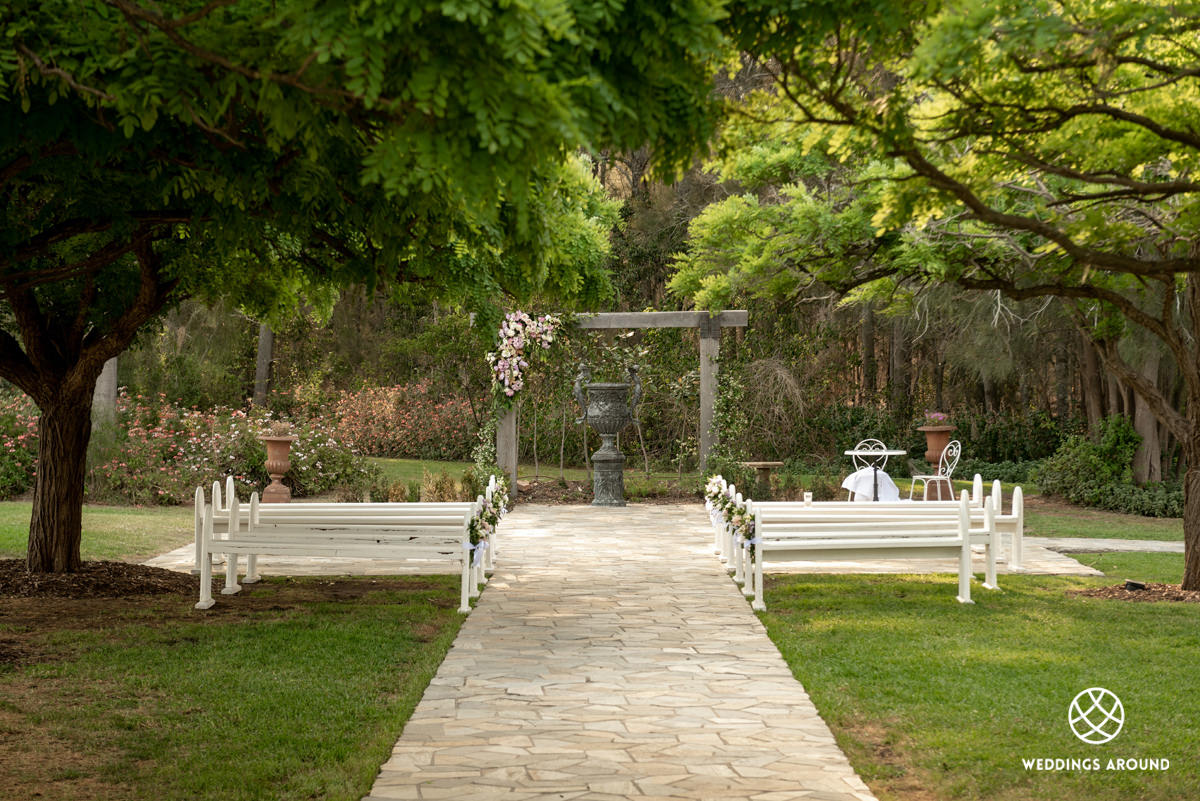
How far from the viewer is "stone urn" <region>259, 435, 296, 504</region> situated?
50.3 feet

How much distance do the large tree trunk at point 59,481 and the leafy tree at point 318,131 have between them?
1.01ft

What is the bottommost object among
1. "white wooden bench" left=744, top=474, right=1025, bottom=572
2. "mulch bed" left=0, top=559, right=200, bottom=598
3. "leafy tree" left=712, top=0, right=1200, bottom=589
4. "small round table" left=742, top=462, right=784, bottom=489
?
"mulch bed" left=0, top=559, right=200, bottom=598

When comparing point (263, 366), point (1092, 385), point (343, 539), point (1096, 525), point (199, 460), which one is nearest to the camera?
point (343, 539)

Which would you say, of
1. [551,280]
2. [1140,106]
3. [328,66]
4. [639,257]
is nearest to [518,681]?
[551,280]

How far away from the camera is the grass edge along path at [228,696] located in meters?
4.31

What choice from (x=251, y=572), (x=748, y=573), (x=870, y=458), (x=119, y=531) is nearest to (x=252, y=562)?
(x=251, y=572)

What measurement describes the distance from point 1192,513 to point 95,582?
8838mm

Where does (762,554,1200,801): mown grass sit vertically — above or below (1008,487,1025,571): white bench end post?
below

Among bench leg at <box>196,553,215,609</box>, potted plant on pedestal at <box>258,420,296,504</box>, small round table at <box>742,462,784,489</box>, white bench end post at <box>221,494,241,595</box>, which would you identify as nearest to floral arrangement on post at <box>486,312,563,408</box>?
potted plant on pedestal at <box>258,420,296,504</box>

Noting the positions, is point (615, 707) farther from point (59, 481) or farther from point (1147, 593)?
point (59, 481)

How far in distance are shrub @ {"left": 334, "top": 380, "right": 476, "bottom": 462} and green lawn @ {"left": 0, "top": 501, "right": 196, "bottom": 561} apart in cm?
880

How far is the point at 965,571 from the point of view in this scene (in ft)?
28.0

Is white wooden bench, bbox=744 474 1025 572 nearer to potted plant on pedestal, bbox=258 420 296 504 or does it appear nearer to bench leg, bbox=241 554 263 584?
bench leg, bbox=241 554 263 584

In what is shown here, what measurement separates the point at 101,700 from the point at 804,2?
4.75 meters
